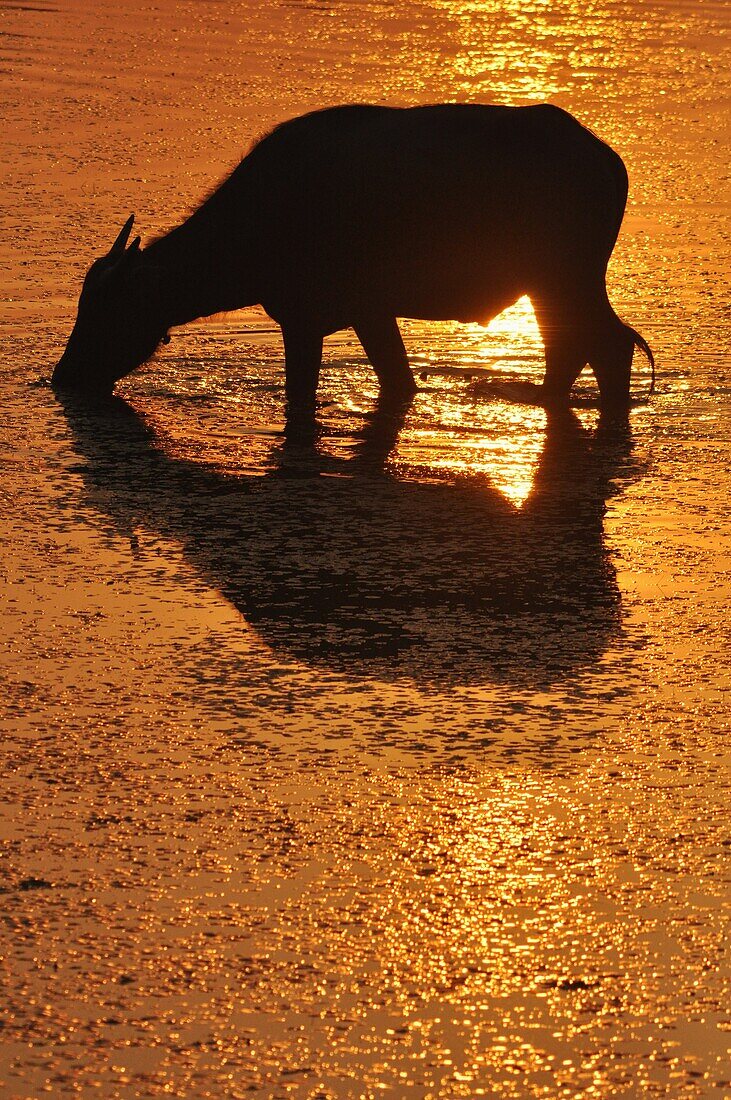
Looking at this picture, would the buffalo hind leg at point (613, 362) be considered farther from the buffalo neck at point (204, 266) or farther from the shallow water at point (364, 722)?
the buffalo neck at point (204, 266)

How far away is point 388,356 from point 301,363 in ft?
1.40

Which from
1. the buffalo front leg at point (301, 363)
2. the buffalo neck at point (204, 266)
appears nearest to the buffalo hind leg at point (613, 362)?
the buffalo front leg at point (301, 363)

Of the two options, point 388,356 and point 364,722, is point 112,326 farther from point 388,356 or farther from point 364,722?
point 364,722

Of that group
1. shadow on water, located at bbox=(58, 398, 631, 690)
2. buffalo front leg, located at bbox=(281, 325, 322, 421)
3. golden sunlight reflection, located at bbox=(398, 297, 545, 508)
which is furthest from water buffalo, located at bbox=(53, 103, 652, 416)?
shadow on water, located at bbox=(58, 398, 631, 690)

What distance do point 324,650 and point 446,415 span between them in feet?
10.9

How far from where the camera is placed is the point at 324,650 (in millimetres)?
6320

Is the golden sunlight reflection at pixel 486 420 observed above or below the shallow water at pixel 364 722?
below

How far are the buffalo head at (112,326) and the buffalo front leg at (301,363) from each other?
26.6 inches

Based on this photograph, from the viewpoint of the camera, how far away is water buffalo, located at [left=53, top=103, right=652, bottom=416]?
31.2 feet

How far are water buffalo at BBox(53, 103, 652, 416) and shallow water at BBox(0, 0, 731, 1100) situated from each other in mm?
339

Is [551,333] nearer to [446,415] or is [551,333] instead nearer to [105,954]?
[446,415]

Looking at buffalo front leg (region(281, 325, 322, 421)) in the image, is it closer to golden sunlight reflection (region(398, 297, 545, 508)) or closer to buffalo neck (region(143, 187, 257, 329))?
buffalo neck (region(143, 187, 257, 329))

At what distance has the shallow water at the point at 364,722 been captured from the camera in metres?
4.19

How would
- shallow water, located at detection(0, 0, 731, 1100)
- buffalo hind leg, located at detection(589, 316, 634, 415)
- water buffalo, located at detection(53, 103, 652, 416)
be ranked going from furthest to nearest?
buffalo hind leg, located at detection(589, 316, 634, 415)
water buffalo, located at detection(53, 103, 652, 416)
shallow water, located at detection(0, 0, 731, 1100)
